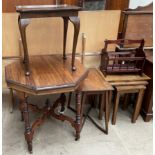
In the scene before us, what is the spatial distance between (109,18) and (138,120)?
1.20 meters

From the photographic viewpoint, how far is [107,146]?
198cm

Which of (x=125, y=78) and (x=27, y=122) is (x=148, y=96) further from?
(x=27, y=122)

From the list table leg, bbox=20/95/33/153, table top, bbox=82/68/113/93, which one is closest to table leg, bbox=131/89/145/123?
table top, bbox=82/68/113/93

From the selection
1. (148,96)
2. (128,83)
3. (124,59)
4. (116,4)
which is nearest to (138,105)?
(148,96)

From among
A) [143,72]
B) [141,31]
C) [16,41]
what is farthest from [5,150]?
[141,31]

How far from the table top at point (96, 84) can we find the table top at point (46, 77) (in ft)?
0.62

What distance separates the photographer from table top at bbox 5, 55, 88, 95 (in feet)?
5.20

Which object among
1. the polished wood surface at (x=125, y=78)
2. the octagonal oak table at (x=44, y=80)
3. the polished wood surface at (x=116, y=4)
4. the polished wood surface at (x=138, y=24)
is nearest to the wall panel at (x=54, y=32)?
the polished wood surface at (x=138, y=24)

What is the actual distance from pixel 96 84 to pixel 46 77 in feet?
1.82

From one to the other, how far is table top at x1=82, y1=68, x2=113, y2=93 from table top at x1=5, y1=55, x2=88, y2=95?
188 millimetres

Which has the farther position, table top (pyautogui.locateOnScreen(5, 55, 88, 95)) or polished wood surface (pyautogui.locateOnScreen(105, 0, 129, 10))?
polished wood surface (pyautogui.locateOnScreen(105, 0, 129, 10))

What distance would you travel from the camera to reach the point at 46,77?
1.70 m

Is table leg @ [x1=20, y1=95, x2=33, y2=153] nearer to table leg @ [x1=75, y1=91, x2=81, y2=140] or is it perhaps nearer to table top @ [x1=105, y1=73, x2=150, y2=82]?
table leg @ [x1=75, y1=91, x2=81, y2=140]

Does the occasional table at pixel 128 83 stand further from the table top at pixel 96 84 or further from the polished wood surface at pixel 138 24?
the polished wood surface at pixel 138 24
